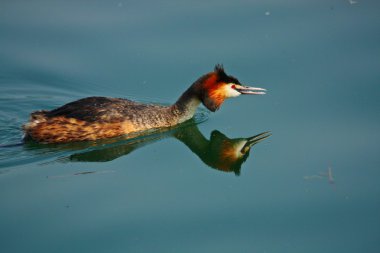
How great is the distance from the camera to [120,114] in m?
9.80

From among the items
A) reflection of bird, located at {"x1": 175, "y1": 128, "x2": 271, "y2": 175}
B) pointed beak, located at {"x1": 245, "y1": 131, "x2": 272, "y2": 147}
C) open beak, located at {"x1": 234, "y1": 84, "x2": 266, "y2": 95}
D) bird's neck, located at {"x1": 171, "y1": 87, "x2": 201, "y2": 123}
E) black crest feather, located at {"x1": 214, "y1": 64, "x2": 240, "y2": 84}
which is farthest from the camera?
bird's neck, located at {"x1": 171, "y1": 87, "x2": 201, "y2": 123}

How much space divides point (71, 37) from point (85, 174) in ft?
12.8

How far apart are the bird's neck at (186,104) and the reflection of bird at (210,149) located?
42cm

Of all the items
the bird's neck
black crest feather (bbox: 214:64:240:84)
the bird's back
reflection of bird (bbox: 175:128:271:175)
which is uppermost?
black crest feather (bbox: 214:64:240:84)

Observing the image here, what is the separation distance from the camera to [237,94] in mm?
10148

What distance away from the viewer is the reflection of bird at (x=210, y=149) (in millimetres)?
9008

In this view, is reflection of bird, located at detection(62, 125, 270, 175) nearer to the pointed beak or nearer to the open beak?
the pointed beak

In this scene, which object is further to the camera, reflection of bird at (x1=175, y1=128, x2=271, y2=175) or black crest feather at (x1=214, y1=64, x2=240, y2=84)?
black crest feather at (x1=214, y1=64, x2=240, y2=84)

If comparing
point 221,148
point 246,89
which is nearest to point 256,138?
point 221,148

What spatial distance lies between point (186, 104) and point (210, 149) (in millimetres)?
1048

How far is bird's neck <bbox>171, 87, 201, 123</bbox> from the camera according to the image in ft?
33.6

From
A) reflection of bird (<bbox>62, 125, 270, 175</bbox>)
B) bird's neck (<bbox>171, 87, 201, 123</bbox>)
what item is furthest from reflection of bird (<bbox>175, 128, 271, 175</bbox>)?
bird's neck (<bbox>171, 87, 201, 123</bbox>)

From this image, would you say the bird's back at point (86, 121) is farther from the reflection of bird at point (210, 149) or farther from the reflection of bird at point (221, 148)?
the reflection of bird at point (221, 148)

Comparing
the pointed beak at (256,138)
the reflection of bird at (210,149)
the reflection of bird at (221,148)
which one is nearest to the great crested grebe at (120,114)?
the reflection of bird at (210,149)
